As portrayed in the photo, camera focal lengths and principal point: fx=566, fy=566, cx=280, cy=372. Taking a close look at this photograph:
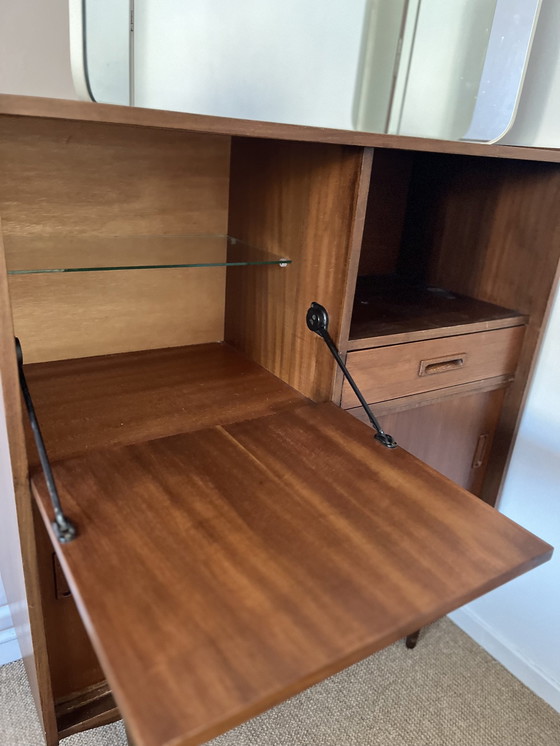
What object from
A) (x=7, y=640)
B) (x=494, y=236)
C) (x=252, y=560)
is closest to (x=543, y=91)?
(x=494, y=236)

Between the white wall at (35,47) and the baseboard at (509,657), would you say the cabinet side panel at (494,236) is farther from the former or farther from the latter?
the white wall at (35,47)

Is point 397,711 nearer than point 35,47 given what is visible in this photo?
Answer: No

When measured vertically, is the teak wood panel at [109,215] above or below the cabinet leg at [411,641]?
above

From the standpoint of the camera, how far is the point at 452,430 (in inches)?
48.8

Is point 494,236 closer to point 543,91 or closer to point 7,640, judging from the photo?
point 543,91

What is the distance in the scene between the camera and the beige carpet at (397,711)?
1.22 m

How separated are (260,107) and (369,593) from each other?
927mm

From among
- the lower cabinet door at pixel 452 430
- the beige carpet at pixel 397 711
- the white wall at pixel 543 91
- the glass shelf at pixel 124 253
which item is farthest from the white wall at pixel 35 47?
the beige carpet at pixel 397 711

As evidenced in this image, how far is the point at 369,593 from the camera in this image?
570mm

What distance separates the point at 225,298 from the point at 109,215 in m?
0.29

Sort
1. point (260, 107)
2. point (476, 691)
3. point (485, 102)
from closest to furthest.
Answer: point (260, 107), point (485, 102), point (476, 691)

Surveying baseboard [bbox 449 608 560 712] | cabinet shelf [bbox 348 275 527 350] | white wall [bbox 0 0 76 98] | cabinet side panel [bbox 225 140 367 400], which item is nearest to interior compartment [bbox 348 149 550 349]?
cabinet shelf [bbox 348 275 527 350]

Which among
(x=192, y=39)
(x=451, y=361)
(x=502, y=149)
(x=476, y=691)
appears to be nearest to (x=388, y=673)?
(x=476, y=691)

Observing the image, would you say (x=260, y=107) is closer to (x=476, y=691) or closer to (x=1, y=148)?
(x=1, y=148)
